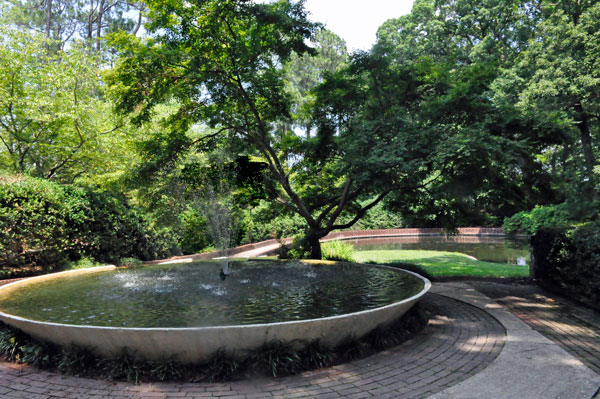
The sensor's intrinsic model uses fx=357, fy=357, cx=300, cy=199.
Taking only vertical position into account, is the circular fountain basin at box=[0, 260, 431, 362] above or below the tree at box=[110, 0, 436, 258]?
below

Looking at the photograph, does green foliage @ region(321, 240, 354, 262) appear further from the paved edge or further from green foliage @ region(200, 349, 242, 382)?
green foliage @ region(200, 349, 242, 382)

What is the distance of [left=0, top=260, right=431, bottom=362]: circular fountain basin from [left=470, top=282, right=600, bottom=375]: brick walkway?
2.04 meters

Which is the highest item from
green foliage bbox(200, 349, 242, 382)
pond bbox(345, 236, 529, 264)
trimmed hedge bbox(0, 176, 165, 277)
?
trimmed hedge bbox(0, 176, 165, 277)

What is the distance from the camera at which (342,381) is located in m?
4.22

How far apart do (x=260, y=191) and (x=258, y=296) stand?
17.0ft

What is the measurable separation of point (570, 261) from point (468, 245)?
58.4 ft

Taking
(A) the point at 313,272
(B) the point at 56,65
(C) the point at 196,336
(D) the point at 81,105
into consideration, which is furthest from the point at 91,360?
(B) the point at 56,65

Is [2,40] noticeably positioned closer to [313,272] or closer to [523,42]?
[313,272]

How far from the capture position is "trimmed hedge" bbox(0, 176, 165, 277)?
9.91 meters

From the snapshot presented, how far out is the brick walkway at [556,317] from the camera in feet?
16.9

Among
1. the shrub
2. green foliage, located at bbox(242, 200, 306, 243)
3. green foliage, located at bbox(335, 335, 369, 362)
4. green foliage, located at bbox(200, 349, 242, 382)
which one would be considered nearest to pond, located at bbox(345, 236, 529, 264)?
green foliage, located at bbox(242, 200, 306, 243)

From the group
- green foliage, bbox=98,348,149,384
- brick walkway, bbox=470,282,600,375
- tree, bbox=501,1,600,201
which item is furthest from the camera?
tree, bbox=501,1,600,201

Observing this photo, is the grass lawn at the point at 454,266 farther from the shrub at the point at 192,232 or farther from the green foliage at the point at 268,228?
the shrub at the point at 192,232

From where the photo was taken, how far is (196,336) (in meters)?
4.22
